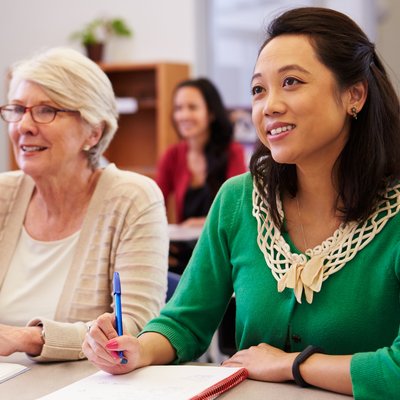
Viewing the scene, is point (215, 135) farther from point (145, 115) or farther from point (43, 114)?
point (43, 114)

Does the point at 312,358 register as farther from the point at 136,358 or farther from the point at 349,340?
the point at 136,358

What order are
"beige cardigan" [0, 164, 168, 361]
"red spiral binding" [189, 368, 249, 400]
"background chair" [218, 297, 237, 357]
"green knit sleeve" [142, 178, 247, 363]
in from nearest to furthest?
"red spiral binding" [189, 368, 249, 400], "green knit sleeve" [142, 178, 247, 363], "beige cardigan" [0, 164, 168, 361], "background chair" [218, 297, 237, 357]

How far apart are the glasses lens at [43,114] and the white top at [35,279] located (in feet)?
1.09

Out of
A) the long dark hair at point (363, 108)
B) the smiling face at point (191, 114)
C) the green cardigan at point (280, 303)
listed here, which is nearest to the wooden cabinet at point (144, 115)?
the smiling face at point (191, 114)

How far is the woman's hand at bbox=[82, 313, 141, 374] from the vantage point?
1492 mm

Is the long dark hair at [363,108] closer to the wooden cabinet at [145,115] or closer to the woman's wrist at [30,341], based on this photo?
the woman's wrist at [30,341]

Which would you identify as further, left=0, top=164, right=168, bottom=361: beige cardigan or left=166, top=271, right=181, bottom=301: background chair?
left=166, top=271, right=181, bottom=301: background chair

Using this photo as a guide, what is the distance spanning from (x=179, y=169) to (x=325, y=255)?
11.7 feet

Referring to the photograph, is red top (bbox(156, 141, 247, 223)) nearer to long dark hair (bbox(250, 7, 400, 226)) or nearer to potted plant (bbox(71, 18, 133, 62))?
potted plant (bbox(71, 18, 133, 62))

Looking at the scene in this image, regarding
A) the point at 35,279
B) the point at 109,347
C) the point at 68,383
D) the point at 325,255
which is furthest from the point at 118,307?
the point at 35,279

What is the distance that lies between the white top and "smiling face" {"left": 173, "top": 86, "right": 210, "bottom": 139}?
9.67 ft

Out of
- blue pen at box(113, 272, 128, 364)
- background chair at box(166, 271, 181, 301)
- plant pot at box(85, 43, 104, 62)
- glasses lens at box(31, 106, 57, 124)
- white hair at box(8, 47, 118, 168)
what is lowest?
background chair at box(166, 271, 181, 301)

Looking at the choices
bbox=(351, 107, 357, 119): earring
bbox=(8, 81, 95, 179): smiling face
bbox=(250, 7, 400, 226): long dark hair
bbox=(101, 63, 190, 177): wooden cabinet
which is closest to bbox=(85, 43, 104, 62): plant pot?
bbox=(101, 63, 190, 177): wooden cabinet

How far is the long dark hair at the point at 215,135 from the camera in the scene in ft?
15.9
